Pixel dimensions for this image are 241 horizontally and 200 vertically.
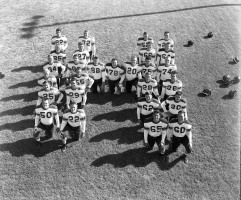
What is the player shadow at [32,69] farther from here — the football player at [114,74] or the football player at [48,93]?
the football player at [114,74]

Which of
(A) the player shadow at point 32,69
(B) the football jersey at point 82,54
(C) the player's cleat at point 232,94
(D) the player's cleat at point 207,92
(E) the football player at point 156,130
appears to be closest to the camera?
→ (E) the football player at point 156,130

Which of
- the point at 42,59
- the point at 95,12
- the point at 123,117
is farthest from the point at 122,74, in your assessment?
the point at 95,12

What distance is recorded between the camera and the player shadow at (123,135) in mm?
10758

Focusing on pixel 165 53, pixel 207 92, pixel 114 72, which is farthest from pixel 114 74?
pixel 207 92

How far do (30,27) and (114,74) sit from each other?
8.62m

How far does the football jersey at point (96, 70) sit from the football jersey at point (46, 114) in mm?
2828

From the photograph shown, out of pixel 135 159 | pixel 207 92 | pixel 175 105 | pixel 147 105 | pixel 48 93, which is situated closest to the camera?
pixel 135 159

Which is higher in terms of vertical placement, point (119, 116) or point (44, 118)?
point (119, 116)

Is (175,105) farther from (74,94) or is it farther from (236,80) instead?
(236,80)

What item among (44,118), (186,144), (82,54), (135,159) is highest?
(82,54)

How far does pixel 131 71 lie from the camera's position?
1241cm

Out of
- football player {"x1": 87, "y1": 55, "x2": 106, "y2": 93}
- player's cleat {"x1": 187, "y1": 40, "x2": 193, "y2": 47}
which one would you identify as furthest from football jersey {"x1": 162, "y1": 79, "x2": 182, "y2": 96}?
player's cleat {"x1": 187, "y1": 40, "x2": 193, "y2": 47}

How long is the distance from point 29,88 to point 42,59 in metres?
2.55

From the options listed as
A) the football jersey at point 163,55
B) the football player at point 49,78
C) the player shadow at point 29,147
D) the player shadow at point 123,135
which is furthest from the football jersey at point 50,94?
the football jersey at point 163,55
